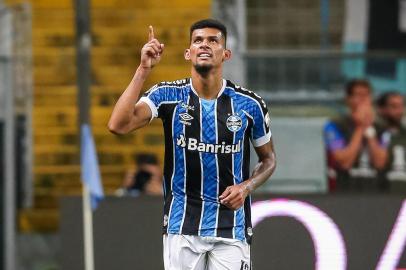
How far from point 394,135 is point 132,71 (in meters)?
3.17

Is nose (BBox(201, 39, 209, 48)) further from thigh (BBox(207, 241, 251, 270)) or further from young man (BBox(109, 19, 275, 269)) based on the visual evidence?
thigh (BBox(207, 241, 251, 270))

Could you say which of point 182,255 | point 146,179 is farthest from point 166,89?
point 146,179

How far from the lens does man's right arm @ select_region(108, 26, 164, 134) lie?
6.13 m

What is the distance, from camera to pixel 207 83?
6598 millimetres

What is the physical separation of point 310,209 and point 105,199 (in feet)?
5.28

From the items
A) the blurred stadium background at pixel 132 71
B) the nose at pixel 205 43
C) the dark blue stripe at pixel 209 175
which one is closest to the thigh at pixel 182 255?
the dark blue stripe at pixel 209 175

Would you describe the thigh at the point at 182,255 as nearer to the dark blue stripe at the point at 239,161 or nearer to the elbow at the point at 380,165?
the dark blue stripe at the point at 239,161

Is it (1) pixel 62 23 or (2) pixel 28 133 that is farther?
(1) pixel 62 23

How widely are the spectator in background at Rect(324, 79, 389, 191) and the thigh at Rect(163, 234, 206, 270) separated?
406 centimetres

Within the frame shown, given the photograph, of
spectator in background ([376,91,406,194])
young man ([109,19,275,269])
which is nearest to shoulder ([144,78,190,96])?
young man ([109,19,275,269])

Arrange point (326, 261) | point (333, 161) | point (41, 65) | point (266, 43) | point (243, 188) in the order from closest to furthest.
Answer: point (243, 188) → point (326, 261) → point (333, 161) → point (266, 43) → point (41, 65)

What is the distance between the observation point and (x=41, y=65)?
1259 cm

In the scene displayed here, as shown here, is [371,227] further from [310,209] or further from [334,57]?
[334,57]

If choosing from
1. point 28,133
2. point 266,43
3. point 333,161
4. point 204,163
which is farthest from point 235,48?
point 204,163
